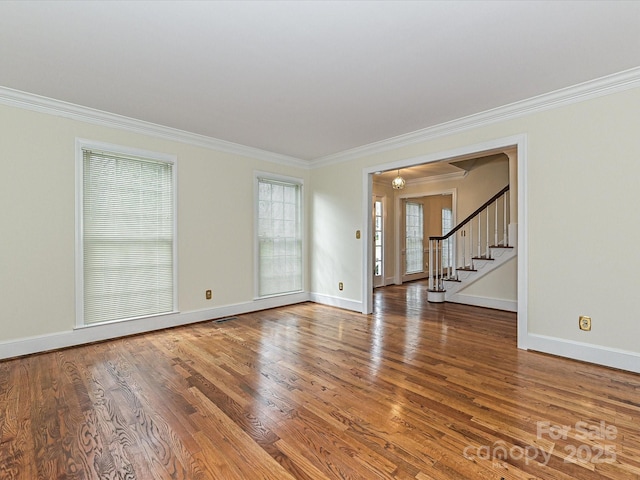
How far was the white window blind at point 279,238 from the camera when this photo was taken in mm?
5137

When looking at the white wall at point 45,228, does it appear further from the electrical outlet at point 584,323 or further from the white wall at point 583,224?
the electrical outlet at point 584,323

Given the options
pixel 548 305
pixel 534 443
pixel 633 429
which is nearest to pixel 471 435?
pixel 534 443

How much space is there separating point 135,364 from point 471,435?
2.80 metres

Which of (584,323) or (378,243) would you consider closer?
(584,323)

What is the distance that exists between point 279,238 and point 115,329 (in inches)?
103

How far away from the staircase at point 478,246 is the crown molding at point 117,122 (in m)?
3.75

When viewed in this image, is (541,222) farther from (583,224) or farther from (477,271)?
(477,271)

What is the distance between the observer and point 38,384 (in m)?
2.52

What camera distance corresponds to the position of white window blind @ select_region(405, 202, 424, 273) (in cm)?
855

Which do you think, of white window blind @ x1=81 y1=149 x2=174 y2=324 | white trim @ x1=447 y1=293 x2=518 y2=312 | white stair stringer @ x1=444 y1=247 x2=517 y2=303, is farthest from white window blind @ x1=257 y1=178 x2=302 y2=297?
white trim @ x1=447 y1=293 x2=518 y2=312

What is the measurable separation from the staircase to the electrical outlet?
2.34 metres

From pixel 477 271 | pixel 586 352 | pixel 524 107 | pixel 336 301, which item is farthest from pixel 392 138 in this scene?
pixel 586 352

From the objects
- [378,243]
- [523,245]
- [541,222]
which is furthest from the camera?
[378,243]

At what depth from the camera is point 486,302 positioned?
5.45 meters
